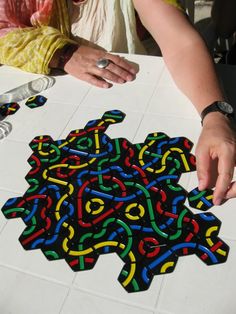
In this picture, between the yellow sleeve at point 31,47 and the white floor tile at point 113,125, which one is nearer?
the white floor tile at point 113,125

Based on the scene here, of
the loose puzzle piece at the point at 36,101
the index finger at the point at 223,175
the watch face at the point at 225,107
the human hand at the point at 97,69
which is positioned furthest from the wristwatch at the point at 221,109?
the loose puzzle piece at the point at 36,101

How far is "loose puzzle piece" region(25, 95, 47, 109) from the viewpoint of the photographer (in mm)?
930

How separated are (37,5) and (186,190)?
0.69 meters

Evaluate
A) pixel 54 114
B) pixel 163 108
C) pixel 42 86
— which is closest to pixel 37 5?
pixel 42 86

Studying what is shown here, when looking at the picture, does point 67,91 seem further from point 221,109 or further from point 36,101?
point 221,109

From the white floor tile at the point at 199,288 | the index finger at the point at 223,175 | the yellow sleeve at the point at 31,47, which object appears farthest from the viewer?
the yellow sleeve at the point at 31,47

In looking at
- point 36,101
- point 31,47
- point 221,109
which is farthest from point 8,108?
point 221,109

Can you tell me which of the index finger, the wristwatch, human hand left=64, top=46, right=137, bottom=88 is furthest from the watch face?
human hand left=64, top=46, right=137, bottom=88

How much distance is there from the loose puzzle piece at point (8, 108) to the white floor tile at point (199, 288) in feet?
1.85

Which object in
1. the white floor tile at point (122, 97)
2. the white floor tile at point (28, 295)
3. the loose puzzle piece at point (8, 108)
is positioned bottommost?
the white floor tile at point (28, 295)

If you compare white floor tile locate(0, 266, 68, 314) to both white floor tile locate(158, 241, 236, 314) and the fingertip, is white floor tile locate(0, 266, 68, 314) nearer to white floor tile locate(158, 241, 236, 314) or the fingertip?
white floor tile locate(158, 241, 236, 314)

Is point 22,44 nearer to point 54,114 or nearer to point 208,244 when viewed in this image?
point 54,114

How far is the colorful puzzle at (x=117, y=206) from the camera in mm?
593

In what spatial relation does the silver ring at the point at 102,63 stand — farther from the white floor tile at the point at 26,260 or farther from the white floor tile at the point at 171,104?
the white floor tile at the point at 26,260
